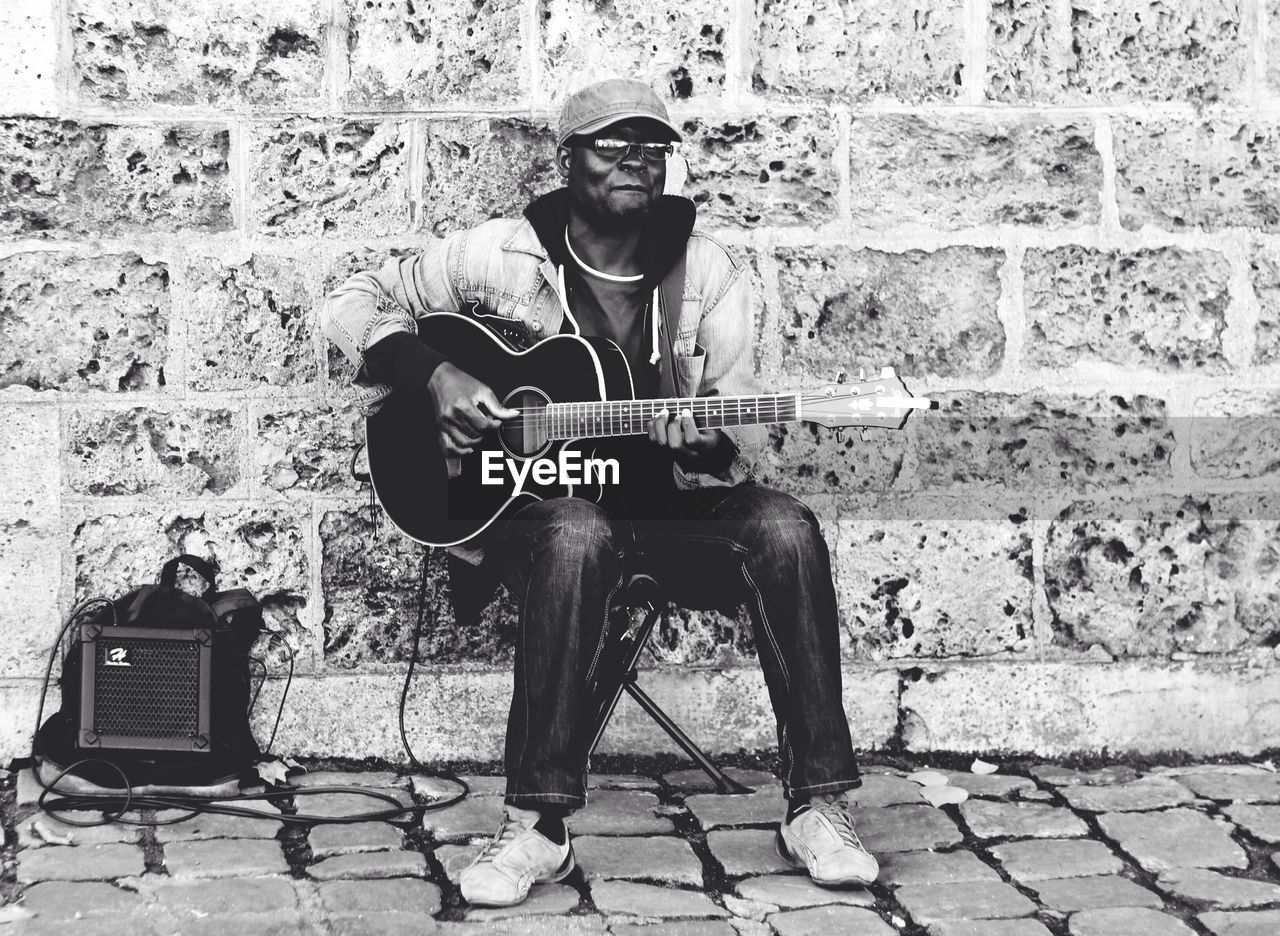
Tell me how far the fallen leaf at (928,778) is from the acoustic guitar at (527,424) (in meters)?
1.18

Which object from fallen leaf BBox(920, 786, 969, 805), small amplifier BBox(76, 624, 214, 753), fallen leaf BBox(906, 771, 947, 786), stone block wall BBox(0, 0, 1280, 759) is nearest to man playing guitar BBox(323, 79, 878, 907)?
stone block wall BBox(0, 0, 1280, 759)

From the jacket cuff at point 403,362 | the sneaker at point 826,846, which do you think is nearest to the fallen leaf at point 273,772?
the jacket cuff at point 403,362

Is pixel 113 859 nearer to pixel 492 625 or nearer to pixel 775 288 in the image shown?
pixel 492 625

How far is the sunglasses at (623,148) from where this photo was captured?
11.9ft

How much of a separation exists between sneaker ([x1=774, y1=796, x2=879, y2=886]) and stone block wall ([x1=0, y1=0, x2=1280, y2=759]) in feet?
2.69

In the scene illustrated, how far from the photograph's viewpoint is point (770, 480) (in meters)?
4.24

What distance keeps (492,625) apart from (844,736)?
119cm

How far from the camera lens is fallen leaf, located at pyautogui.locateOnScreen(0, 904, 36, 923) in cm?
308

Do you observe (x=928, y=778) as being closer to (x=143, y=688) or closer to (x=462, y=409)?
(x=462, y=409)

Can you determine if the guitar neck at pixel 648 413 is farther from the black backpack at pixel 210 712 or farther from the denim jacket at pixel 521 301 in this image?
the black backpack at pixel 210 712

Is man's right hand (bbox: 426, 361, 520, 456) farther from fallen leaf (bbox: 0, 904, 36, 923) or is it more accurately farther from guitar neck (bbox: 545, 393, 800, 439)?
fallen leaf (bbox: 0, 904, 36, 923)

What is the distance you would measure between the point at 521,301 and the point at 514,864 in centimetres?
137

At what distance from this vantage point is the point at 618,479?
3.61 metres

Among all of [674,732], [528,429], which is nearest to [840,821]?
[674,732]
